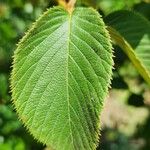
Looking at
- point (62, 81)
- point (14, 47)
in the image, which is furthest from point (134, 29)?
A: point (14, 47)

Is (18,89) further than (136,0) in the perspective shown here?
No

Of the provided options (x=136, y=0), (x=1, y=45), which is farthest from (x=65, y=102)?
(x=136, y=0)

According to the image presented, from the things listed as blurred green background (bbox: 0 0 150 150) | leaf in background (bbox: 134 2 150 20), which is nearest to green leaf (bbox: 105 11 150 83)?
blurred green background (bbox: 0 0 150 150)

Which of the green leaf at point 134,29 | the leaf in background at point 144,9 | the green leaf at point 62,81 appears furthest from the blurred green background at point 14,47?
the green leaf at point 62,81

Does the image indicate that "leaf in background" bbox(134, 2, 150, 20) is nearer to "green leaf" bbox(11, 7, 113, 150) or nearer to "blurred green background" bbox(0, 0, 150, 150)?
"blurred green background" bbox(0, 0, 150, 150)

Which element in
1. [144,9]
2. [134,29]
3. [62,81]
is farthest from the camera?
[144,9]

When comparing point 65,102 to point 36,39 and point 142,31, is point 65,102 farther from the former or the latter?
point 142,31

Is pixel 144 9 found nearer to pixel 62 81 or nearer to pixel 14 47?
pixel 14 47

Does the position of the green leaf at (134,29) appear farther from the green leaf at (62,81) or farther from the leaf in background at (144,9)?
the leaf in background at (144,9)
